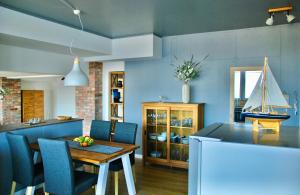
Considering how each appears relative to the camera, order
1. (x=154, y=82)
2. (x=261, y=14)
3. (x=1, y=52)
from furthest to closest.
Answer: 1. (x=154, y=82)
2. (x=1, y=52)
3. (x=261, y=14)

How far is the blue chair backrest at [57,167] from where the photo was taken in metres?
2.43

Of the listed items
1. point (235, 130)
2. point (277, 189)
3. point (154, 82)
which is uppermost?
point (154, 82)

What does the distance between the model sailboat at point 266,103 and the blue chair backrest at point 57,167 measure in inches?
70.5

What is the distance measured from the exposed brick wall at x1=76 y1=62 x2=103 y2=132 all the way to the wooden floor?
1.97 meters

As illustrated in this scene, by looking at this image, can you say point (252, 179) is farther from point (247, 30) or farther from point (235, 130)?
point (247, 30)

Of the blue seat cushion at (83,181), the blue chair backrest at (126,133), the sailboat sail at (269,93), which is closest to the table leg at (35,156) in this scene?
the blue seat cushion at (83,181)

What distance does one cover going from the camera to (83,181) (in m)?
2.63

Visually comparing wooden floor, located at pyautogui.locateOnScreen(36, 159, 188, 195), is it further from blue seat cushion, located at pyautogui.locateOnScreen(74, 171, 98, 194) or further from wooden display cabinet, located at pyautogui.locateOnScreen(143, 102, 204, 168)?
blue seat cushion, located at pyautogui.locateOnScreen(74, 171, 98, 194)

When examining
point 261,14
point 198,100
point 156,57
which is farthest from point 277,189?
point 156,57

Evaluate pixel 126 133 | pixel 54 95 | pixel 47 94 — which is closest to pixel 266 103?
pixel 126 133

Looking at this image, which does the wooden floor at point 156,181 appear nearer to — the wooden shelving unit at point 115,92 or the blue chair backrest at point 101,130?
the blue chair backrest at point 101,130

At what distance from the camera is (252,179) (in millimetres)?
1374

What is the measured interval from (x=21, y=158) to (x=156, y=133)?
2.56 m

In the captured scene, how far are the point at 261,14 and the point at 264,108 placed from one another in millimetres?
2095
